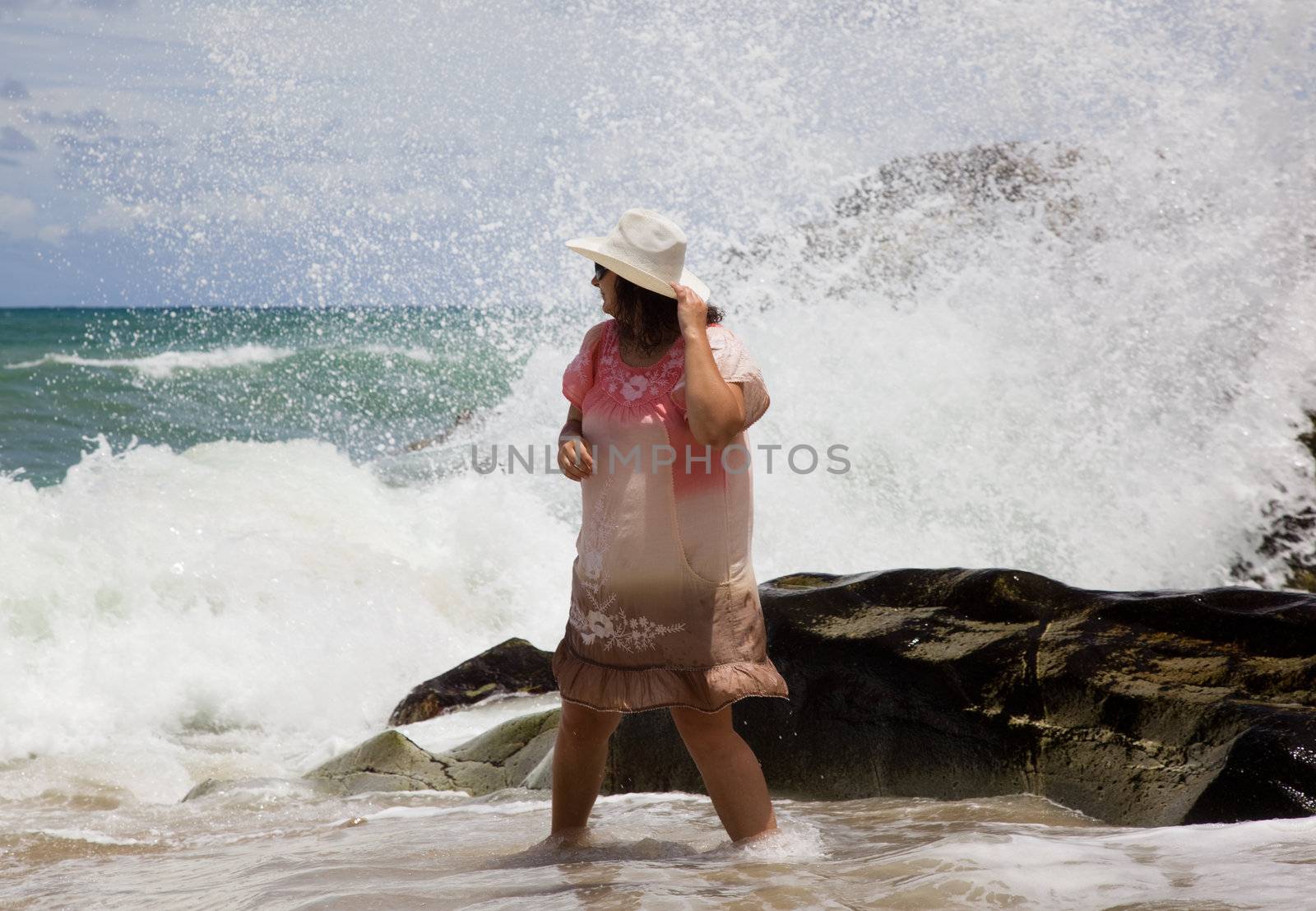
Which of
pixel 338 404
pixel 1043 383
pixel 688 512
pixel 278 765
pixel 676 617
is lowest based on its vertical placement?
pixel 278 765

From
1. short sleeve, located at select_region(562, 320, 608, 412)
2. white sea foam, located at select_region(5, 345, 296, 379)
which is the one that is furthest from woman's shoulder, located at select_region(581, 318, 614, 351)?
white sea foam, located at select_region(5, 345, 296, 379)

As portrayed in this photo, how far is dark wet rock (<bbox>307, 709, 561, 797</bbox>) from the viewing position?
4.63m

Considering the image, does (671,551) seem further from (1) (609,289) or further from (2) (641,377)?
(1) (609,289)

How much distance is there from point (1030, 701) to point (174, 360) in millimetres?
27561

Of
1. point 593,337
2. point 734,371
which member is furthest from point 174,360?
point 734,371

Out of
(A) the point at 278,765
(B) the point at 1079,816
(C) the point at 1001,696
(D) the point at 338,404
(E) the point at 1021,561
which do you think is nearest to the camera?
(B) the point at 1079,816

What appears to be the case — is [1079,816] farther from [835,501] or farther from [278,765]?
[835,501]

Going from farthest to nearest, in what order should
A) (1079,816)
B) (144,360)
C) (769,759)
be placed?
1. (144,360)
2. (769,759)
3. (1079,816)

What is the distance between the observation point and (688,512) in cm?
280

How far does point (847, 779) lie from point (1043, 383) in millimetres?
5687

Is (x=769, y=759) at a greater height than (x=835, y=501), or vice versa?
(x=835, y=501)

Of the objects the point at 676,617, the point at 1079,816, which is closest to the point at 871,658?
the point at 1079,816

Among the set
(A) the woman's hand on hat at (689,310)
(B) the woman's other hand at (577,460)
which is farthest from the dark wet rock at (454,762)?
(A) the woman's hand on hat at (689,310)

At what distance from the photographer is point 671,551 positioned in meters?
2.80
